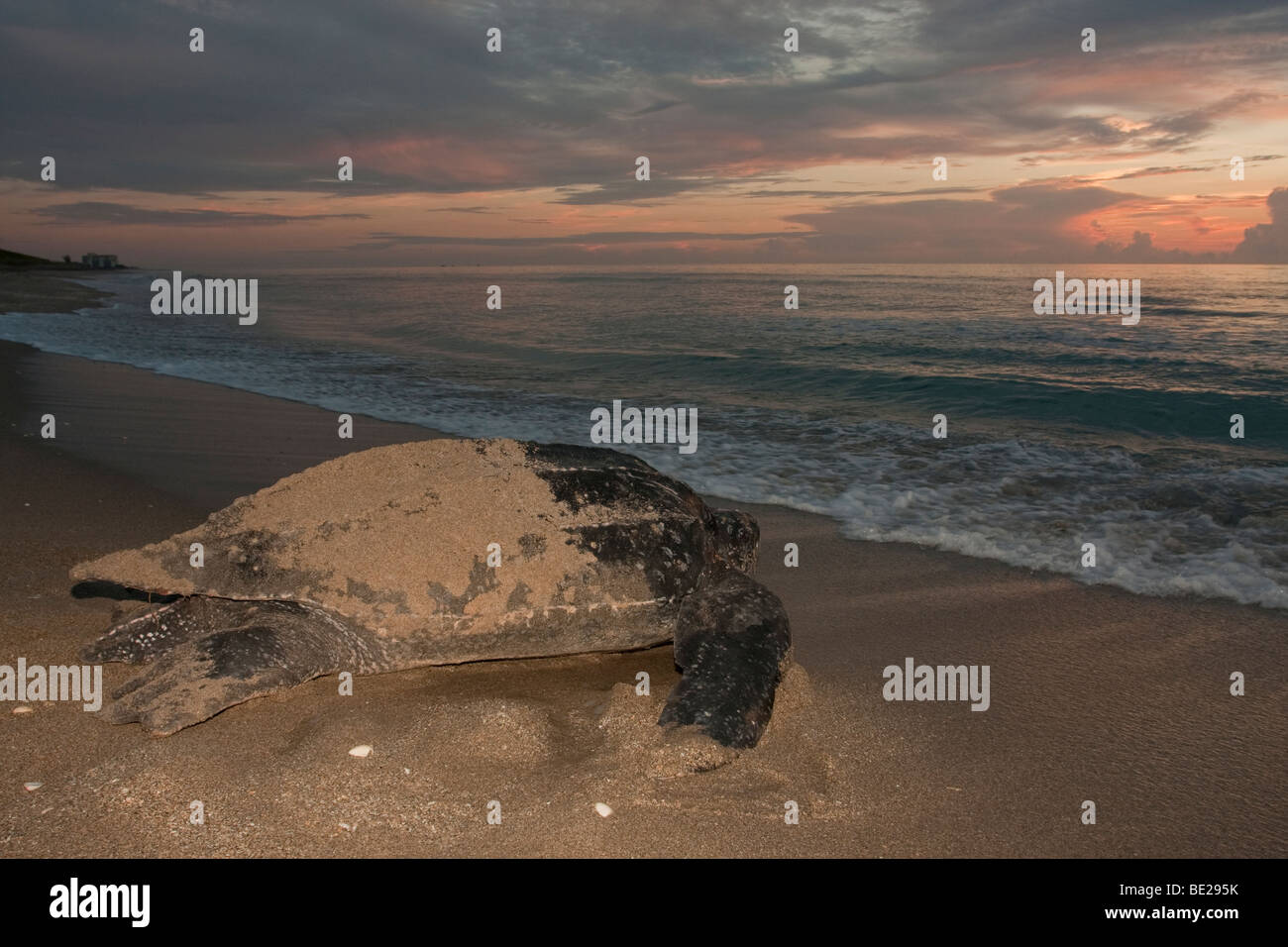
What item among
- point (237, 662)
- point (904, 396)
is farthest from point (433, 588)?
point (904, 396)

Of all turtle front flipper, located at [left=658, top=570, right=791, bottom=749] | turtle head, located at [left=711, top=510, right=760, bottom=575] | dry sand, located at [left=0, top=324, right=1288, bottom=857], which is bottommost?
dry sand, located at [left=0, top=324, right=1288, bottom=857]

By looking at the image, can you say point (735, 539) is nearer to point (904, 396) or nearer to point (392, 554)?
point (392, 554)

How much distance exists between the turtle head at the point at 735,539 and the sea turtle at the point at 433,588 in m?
0.33

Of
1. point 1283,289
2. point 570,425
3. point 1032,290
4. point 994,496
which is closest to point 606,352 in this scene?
point 570,425

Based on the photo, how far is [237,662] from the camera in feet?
10.4

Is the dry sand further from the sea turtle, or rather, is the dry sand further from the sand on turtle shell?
the sand on turtle shell

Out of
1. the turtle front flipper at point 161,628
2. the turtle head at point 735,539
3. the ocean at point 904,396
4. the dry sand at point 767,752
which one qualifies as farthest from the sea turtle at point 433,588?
the ocean at point 904,396

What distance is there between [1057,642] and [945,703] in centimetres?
90

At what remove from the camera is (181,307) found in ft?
89.2

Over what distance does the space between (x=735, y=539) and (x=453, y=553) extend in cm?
148

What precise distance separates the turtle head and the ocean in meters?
0.90

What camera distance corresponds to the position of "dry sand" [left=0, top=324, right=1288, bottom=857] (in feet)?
8.26

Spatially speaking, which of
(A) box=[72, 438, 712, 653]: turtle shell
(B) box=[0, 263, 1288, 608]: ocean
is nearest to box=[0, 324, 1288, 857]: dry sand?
(A) box=[72, 438, 712, 653]: turtle shell
